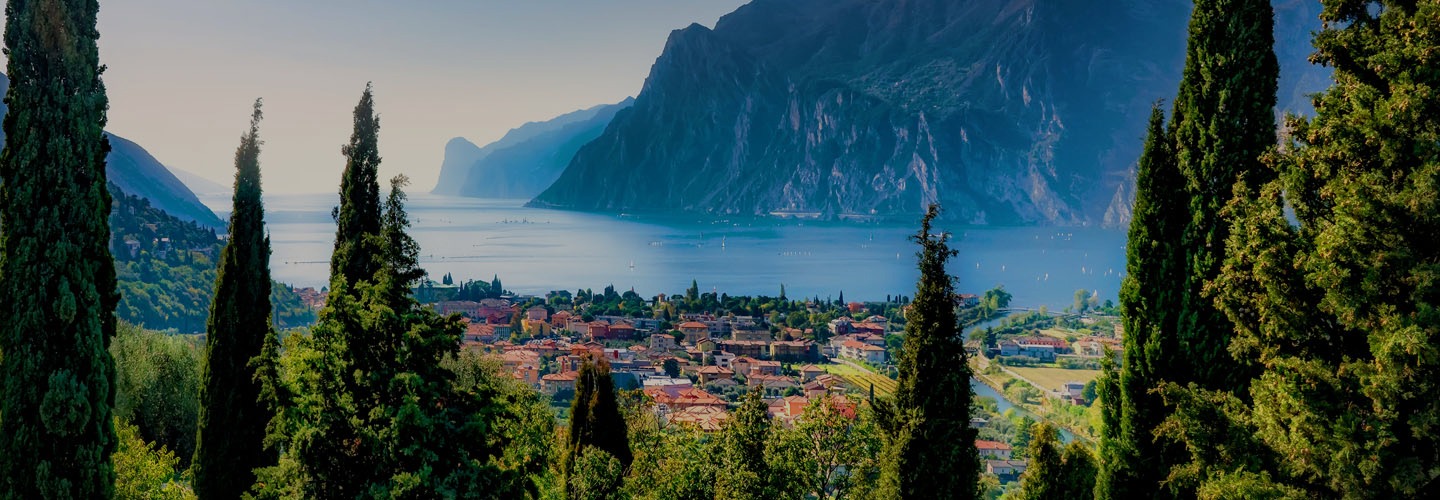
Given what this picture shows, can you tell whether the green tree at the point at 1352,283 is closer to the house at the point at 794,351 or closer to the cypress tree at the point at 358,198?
the cypress tree at the point at 358,198

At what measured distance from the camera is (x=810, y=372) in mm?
46219

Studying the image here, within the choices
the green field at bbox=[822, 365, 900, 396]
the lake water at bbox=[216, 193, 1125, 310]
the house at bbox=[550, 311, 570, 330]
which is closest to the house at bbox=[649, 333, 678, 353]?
the house at bbox=[550, 311, 570, 330]

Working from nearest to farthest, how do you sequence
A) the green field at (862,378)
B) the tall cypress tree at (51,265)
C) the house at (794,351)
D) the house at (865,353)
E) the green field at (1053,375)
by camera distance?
the tall cypress tree at (51,265) → the green field at (862,378) → the green field at (1053,375) → the house at (865,353) → the house at (794,351)

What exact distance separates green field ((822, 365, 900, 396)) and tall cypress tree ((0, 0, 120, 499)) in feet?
115

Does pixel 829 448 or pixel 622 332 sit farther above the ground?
pixel 829 448

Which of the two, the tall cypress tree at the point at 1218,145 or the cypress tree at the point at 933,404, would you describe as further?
the cypress tree at the point at 933,404

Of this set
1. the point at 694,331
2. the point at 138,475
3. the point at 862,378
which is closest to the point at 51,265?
the point at 138,475

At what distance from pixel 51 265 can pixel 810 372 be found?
4200 cm

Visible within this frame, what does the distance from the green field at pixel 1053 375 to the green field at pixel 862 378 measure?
736cm

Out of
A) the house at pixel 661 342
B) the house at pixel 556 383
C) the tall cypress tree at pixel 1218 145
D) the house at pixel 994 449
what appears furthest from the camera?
the house at pixel 661 342

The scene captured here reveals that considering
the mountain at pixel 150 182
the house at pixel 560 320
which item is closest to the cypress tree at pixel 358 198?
the house at pixel 560 320

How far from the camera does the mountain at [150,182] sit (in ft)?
276

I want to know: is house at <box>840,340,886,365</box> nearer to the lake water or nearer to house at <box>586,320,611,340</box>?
house at <box>586,320,611,340</box>

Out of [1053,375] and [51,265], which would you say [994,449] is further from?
[51,265]
